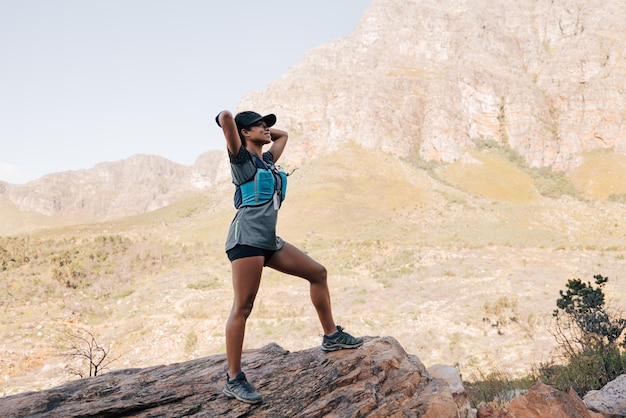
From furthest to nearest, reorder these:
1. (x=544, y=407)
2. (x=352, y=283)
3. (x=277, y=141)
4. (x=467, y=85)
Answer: (x=467, y=85)
(x=352, y=283)
(x=277, y=141)
(x=544, y=407)

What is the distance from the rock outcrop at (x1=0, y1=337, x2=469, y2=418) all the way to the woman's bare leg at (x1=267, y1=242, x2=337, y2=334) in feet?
1.77

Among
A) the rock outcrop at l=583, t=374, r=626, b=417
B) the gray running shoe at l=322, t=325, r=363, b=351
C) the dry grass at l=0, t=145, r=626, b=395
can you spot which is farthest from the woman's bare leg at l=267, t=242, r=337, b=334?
the dry grass at l=0, t=145, r=626, b=395

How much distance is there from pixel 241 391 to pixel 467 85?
266ft

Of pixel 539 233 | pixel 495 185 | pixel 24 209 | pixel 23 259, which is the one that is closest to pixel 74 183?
pixel 24 209

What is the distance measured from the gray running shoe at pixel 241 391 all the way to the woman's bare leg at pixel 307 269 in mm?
893

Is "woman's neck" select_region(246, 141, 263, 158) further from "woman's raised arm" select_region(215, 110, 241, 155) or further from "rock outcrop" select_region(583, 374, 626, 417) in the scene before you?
"rock outcrop" select_region(583, 374, 626, 417)

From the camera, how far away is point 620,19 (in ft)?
257

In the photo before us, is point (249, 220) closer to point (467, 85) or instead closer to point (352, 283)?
point (352, 283)

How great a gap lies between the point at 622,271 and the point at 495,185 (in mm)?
37144

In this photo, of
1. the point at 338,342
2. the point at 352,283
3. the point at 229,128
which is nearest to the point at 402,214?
the point at 352,283

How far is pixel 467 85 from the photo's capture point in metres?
74.8

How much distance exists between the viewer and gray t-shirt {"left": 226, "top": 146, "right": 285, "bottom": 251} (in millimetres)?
3398

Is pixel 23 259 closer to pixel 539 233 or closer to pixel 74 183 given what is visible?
pixel 539 233

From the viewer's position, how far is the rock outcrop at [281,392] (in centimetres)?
347
